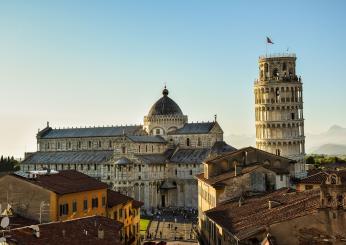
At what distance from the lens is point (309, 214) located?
33.7 metres

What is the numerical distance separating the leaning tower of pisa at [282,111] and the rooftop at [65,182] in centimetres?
6918

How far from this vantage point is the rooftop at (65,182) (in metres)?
49.6

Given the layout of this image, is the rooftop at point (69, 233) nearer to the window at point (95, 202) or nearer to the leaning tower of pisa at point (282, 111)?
the window at point (95, 202)

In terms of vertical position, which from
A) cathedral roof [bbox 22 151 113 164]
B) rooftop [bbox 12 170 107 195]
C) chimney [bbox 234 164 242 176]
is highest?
cathedral roof [bbox 22 151 113 164]

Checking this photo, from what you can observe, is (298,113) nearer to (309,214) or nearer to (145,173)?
(145,173)

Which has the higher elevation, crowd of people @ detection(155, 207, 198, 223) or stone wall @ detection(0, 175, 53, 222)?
stone wall @ detection(0, 175, 53, 222)

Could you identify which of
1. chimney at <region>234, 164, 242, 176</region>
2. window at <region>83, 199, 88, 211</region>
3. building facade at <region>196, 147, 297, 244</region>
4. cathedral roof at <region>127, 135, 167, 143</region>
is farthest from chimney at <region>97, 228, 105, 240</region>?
cathedral roof at <region>127, 135, 167, 143</region>

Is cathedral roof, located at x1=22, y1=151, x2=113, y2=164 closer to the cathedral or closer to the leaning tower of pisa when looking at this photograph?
the cathedral

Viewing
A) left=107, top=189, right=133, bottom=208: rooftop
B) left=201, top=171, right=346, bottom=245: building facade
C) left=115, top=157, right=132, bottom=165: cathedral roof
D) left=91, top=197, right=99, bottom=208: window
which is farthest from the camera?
left=115, top=157, right=132, bottom=165: cathedral roof

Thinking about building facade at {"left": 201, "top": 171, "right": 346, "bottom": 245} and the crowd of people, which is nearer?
building facade at {"left": 201, "top": 171, "right": 346, "bottom": 245}

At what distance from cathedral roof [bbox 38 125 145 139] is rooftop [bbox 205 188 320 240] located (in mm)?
88021

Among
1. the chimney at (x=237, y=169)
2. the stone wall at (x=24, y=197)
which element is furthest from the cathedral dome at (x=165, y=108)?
the stone wall at (x=24, y=197)

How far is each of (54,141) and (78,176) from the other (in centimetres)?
9296

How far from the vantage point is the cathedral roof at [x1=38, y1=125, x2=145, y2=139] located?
453 feet
